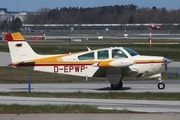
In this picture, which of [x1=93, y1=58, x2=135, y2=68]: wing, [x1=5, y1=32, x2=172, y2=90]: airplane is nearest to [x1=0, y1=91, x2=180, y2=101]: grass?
[x1=93, y1=58, x2=135, y2=68]: wing

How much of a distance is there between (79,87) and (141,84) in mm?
3191

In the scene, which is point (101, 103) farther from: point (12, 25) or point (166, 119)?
point (12, 25)

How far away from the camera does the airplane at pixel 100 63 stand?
23.3 m

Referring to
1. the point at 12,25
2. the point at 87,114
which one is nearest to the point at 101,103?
the point at 87,114

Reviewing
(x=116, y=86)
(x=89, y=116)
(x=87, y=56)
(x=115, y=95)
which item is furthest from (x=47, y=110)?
(x=116, y=86)

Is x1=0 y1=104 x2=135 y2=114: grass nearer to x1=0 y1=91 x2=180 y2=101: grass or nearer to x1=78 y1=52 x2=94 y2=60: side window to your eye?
x1=0 y1=91 x2=180 y2=101: grass

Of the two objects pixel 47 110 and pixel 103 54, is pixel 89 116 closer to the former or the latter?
pixel 47 110

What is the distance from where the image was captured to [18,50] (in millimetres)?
24156

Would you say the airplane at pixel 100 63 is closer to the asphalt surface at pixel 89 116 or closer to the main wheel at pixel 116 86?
the main wheel at pixel 116 86

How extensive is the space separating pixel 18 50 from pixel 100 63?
3788 millimetres

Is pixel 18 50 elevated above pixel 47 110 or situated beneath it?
elevated above

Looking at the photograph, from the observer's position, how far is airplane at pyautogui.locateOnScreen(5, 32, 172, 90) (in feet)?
76.5

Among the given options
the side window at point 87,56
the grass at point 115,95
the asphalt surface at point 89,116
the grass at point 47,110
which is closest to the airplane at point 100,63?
the side window at point 87,56

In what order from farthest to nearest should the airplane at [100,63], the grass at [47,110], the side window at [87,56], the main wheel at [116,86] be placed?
1. the main wheel at [116,86]
2. the side window at [87,56]
3. the airplane at [100,63]
4. the grass at [47,110]
